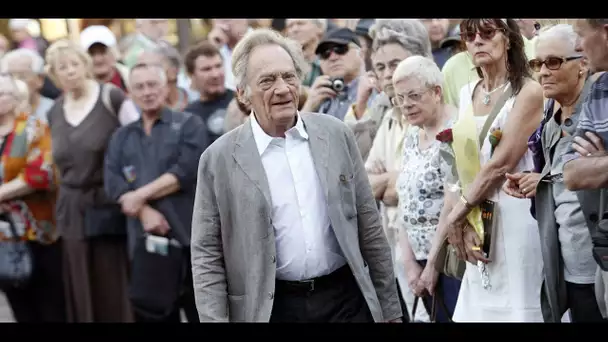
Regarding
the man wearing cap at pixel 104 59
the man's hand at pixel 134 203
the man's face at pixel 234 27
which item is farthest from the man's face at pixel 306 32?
the man wearing cap at pixel 104 59

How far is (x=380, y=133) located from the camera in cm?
729

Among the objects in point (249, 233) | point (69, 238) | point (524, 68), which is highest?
point (524, 68)

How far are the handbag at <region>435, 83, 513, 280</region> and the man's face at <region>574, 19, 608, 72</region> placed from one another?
710mm

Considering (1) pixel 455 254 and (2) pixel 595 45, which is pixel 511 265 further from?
(2) pixel 595 45

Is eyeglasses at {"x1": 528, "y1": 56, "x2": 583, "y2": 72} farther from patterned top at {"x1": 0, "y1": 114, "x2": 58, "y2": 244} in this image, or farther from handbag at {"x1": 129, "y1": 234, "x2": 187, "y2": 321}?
patterned top at {"x1": 0, "y1": 114, "x2": 58, "y2": 244}

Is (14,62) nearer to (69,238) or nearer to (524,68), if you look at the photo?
(69,238)

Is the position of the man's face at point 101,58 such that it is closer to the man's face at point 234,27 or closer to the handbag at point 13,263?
the man's face at point 234,27

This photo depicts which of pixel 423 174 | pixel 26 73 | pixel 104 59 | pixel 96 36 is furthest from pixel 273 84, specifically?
pixel 96 36

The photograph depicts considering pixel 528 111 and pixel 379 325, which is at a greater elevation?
pixel 528 111

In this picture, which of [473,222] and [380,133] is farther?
[380,133]

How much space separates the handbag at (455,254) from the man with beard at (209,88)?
9.31 ft

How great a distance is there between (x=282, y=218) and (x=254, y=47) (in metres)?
0.71
